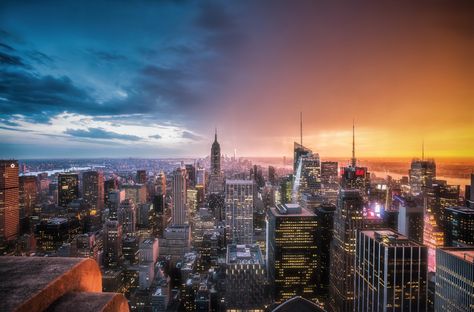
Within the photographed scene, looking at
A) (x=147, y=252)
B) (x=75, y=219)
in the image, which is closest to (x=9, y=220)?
(x=75, y=219)

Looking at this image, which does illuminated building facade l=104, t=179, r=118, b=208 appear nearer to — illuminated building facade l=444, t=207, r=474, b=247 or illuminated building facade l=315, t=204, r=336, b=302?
illuminated building facade l=315, t=204, r=336, b=302

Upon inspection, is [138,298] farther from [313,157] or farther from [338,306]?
[313,157]

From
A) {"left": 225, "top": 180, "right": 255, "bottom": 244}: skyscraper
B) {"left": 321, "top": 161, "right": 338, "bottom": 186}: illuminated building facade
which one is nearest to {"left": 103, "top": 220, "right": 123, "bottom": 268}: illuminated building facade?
{"left": 225, "top": 180, "right": 255, "bottom": 244}: skyscraper

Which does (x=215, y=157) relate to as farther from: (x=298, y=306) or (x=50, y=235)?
(x=298, y=306)

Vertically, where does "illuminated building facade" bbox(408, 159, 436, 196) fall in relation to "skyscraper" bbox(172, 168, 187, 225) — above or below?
above

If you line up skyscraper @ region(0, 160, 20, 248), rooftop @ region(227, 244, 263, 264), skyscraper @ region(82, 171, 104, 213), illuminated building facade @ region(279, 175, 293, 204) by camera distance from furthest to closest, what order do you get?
1. illuminated building facade @ region(279, 175, 293, 204)
2. skyscraper @ region(82, 171, 104, 213)
3. skyscraper @ region(0, 160, 20, 248)
4. rooftop @ region(227, 244, 263, 264)

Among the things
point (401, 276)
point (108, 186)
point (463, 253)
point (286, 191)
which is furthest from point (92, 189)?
point (463, 253)
